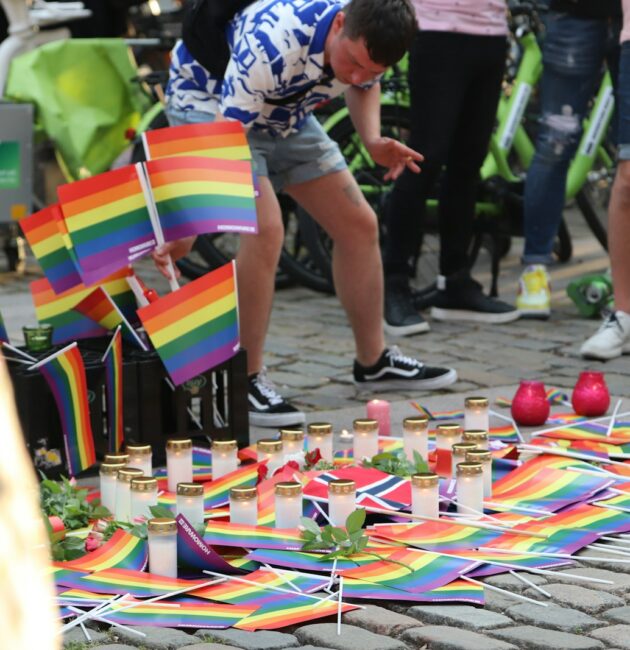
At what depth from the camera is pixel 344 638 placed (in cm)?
201

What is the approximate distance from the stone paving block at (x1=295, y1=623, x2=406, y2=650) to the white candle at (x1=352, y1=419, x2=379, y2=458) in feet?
3.44

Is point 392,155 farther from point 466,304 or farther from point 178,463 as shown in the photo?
point 466,304

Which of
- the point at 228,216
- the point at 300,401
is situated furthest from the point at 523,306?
the point at 228,216

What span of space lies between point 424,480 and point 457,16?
2921 millimetres

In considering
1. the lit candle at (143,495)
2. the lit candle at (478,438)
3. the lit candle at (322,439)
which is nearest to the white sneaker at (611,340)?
the lit candle at (478,438)

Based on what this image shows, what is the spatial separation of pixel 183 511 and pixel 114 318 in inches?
39.2

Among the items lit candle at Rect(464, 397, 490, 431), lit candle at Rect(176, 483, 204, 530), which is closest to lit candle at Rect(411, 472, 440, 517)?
lit candle at Rect(176, 483, 204, 530)

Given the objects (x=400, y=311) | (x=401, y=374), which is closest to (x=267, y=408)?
(x=401, y=374)

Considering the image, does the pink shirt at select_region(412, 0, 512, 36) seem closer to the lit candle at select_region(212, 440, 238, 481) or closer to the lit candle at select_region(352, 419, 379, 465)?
the lit candle at select_region(352, 419, 379, 465)

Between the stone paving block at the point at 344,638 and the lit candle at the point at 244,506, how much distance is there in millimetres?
499

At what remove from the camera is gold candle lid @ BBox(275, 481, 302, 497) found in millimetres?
2508

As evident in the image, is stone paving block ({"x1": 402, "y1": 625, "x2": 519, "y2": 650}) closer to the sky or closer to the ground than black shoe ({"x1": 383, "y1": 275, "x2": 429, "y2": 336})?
closer to the sky

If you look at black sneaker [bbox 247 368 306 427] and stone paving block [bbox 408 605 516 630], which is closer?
stone paving block [bbox 408 605 516 630]

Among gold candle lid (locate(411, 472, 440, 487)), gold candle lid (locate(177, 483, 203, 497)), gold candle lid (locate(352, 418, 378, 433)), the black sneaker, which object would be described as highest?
gold candle lid (locate(177, 483, 203, 497))
